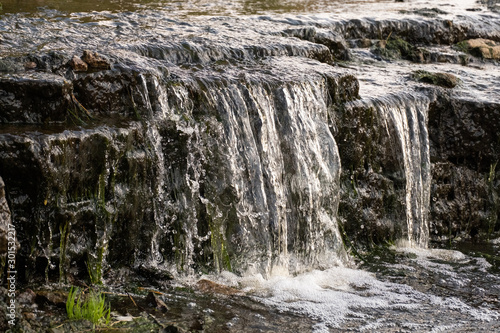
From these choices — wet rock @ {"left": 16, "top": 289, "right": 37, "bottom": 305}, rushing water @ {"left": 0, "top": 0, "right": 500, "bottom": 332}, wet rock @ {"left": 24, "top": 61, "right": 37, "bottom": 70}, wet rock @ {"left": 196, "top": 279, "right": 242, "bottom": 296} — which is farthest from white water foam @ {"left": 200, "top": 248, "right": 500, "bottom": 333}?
wet rock @ {"left": 24, "top": 61, "right": 37, "bottom": 70}

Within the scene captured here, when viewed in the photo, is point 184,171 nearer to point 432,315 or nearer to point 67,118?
point 67,118

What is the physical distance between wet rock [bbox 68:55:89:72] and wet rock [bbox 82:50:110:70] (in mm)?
38

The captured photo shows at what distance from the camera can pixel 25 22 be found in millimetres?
6691

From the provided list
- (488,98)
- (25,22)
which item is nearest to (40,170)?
(25,22)

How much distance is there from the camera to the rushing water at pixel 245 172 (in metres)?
4.18

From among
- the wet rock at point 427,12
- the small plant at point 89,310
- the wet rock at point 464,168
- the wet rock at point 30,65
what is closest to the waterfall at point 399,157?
the wet rock at point 464,168

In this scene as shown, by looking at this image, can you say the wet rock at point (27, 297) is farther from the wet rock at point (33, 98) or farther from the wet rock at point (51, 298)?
the wet rock at point (33, 98)

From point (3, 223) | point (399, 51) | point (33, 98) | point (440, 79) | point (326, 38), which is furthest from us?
point (399, 51)

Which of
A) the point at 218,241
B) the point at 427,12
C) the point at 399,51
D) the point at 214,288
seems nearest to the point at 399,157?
the point at 218,241

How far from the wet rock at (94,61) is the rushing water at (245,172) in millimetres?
103

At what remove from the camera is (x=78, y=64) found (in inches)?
188

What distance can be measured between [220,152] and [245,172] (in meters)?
0.27

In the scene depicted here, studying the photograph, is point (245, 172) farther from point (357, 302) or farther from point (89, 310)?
point (89, 310)

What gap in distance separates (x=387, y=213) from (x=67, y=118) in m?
3.20
